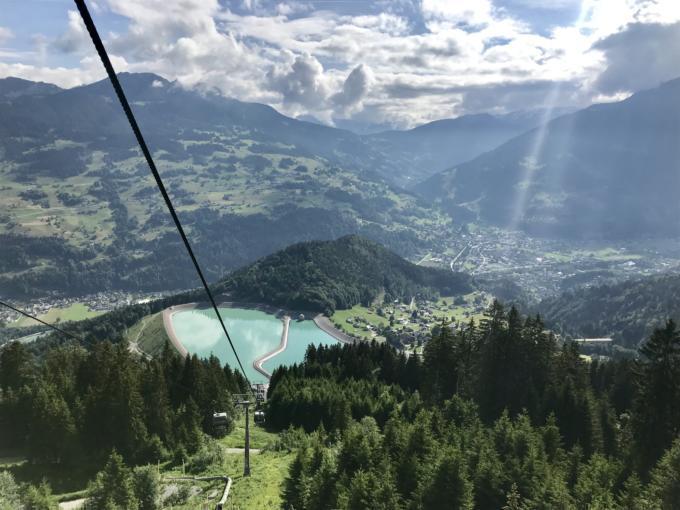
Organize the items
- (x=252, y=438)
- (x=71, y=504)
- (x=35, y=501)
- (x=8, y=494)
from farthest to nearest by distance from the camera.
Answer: (x=252, y=438) < (x=71, y=504) < (x=35, y=501) < (x=8, y=494)

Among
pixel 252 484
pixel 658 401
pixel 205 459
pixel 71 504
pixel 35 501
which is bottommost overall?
pixel 71 504

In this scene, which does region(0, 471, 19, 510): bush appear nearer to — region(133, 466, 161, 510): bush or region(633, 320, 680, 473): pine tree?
region(133, 466, 161, 510): bush

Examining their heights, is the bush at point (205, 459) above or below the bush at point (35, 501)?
below

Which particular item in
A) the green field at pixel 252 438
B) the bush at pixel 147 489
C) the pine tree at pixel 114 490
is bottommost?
the green field at pixel 252 438

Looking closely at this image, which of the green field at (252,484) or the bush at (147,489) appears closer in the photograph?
the bush at (147,489)

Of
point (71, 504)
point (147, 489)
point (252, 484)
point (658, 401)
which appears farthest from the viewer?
point (658, 401)

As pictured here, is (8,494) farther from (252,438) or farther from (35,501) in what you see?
(252,438)

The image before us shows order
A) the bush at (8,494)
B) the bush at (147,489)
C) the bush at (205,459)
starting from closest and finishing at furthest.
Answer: the bush at (8,494), the bush at (147,489), the bush at (205,459)

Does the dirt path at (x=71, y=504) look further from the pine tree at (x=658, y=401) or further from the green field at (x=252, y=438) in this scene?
the pine tree at (x=658, y=401)

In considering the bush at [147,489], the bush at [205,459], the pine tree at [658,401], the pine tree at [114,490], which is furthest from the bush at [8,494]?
the pine tree at [658,401]

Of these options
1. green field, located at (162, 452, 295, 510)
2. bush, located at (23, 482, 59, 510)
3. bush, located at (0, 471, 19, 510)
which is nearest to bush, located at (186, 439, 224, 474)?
green field, located at (162, 452, 295, 510)

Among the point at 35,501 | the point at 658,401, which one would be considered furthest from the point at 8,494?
the point at 658,401
